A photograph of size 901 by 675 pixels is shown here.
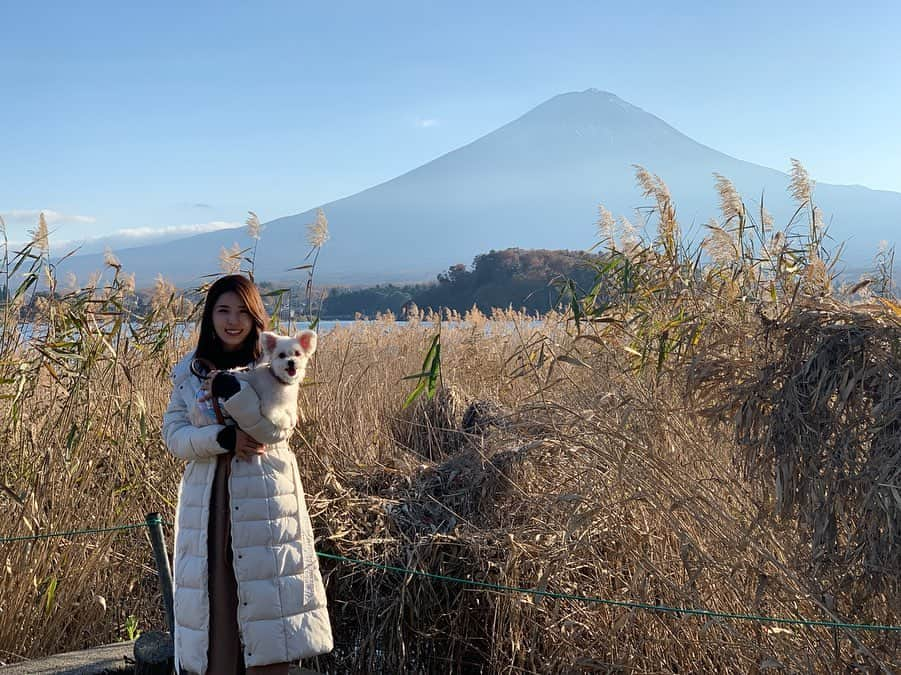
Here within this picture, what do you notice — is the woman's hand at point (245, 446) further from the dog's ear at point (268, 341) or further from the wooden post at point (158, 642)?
the wooden post at point (158, 642)

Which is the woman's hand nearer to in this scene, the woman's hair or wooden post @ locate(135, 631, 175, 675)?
the woman's hair

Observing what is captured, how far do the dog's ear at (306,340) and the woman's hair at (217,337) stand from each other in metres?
0.30

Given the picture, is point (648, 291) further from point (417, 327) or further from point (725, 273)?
point (417, 327)

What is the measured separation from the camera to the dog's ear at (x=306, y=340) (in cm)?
255

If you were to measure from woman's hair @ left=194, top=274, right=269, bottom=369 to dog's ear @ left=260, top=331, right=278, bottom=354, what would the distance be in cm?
27

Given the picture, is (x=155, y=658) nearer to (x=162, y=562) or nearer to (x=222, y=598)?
(x=162, y=562)

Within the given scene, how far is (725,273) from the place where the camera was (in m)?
3.23

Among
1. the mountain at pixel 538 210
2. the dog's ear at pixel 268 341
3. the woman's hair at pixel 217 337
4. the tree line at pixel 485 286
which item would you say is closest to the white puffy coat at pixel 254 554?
the dog's ear at pixel 268 341

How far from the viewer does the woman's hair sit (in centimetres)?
278

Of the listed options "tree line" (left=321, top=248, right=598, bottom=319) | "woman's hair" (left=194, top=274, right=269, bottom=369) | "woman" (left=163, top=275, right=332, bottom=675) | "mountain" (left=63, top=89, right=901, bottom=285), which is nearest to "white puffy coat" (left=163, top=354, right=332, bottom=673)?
"woman" (left=163, top=275, right=332, bottom=675)

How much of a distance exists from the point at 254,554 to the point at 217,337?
2.37 feet

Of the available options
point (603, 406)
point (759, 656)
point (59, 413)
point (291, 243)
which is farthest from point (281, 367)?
point (291, 243)

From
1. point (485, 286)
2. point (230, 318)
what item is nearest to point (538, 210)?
point (485, 286)

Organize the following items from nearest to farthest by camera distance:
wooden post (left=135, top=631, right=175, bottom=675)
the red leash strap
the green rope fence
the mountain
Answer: the green rope fence < the red leash strap < wooden post (left=135, top=631, right=175, bottom=675) < the mountain
